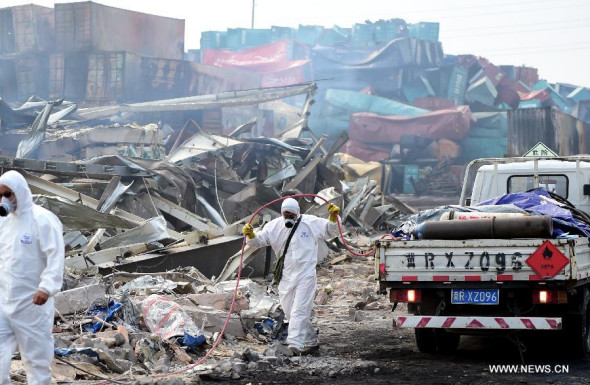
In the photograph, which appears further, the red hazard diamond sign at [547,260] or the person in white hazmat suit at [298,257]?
the person in white hazmat suit at [298,257]

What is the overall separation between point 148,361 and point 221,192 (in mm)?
12285

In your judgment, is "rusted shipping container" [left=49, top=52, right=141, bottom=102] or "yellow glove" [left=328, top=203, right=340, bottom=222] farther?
"rusted shipping container" [left=49, top=52, right=141, bottom=102]

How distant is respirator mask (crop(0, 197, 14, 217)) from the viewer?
5.66 meters

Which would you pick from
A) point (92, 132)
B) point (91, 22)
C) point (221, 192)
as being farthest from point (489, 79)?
point (221, 192)

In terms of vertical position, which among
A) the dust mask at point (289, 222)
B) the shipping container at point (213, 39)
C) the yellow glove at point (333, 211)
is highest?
the shipping container at point (213, 39)

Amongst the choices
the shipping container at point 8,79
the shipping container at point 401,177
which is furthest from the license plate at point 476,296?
the shipping container at point 8,79

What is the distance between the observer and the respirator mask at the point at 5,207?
5.66 metres

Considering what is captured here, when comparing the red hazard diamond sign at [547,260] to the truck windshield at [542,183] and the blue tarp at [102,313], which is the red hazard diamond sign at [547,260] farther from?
the blue tarp at [102,313]

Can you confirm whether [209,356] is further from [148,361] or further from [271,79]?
[271,79]

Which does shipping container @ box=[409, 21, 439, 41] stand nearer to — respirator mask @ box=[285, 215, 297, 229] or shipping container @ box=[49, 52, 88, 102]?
shipping container @ box=[49, 52, 88, 102]

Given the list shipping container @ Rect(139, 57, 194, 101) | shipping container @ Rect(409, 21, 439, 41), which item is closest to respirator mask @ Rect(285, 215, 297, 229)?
shipping container @ Rect(139, 57, 194, 101)

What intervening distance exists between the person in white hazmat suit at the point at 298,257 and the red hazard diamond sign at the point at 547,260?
2.23 meters

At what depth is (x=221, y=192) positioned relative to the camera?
66.0 ft

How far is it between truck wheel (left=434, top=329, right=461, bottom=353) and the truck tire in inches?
42.5
